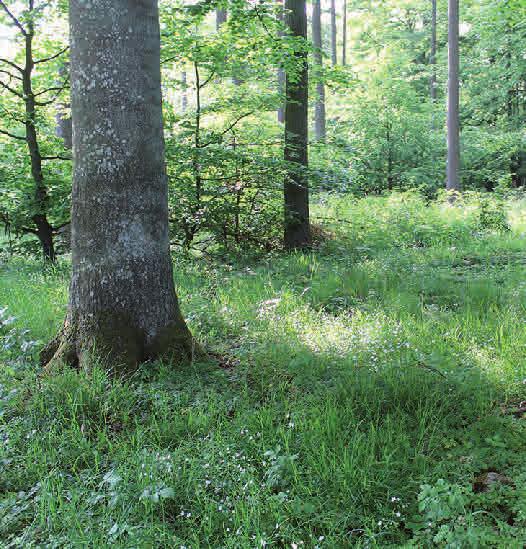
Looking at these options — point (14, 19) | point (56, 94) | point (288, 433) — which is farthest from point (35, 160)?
point (288, 433)

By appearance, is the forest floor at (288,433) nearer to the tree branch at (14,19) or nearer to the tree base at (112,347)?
the tree base at (112,347)

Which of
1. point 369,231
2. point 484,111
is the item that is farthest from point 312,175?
point 484,111

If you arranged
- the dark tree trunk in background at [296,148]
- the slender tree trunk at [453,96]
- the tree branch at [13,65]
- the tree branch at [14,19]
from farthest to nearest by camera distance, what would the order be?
the slender tree trunk at [453,96]
the dark tree trunk in background at [296,148]
the tree branch at [13,65]
the tree branch at [14,19]

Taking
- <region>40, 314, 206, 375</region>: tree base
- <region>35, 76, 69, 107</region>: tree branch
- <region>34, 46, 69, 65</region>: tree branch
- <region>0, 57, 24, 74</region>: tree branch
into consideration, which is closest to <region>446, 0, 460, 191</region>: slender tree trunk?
<region>35, 76, 69, 107</region>: tree branch

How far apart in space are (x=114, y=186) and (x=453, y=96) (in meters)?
14.0

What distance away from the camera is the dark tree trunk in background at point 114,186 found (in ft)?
12.3

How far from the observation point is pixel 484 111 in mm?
22047

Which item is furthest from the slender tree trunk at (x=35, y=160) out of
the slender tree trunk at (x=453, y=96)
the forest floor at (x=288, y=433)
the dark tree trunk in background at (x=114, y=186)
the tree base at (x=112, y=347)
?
the slender tree trunk at (x=453, y=96)

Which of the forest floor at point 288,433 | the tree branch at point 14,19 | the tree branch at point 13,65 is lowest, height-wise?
the forest floor at point 288,433

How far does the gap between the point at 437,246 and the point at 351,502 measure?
7.09 metres

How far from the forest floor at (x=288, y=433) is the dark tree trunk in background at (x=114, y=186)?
370 millimetres

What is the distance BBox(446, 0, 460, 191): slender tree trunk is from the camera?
571 inches

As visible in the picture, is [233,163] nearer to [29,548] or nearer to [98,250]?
[98,250]

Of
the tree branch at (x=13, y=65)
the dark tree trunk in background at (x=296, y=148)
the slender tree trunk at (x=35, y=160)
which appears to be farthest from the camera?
the dark tree trunk in background at (x=296, y=148)
